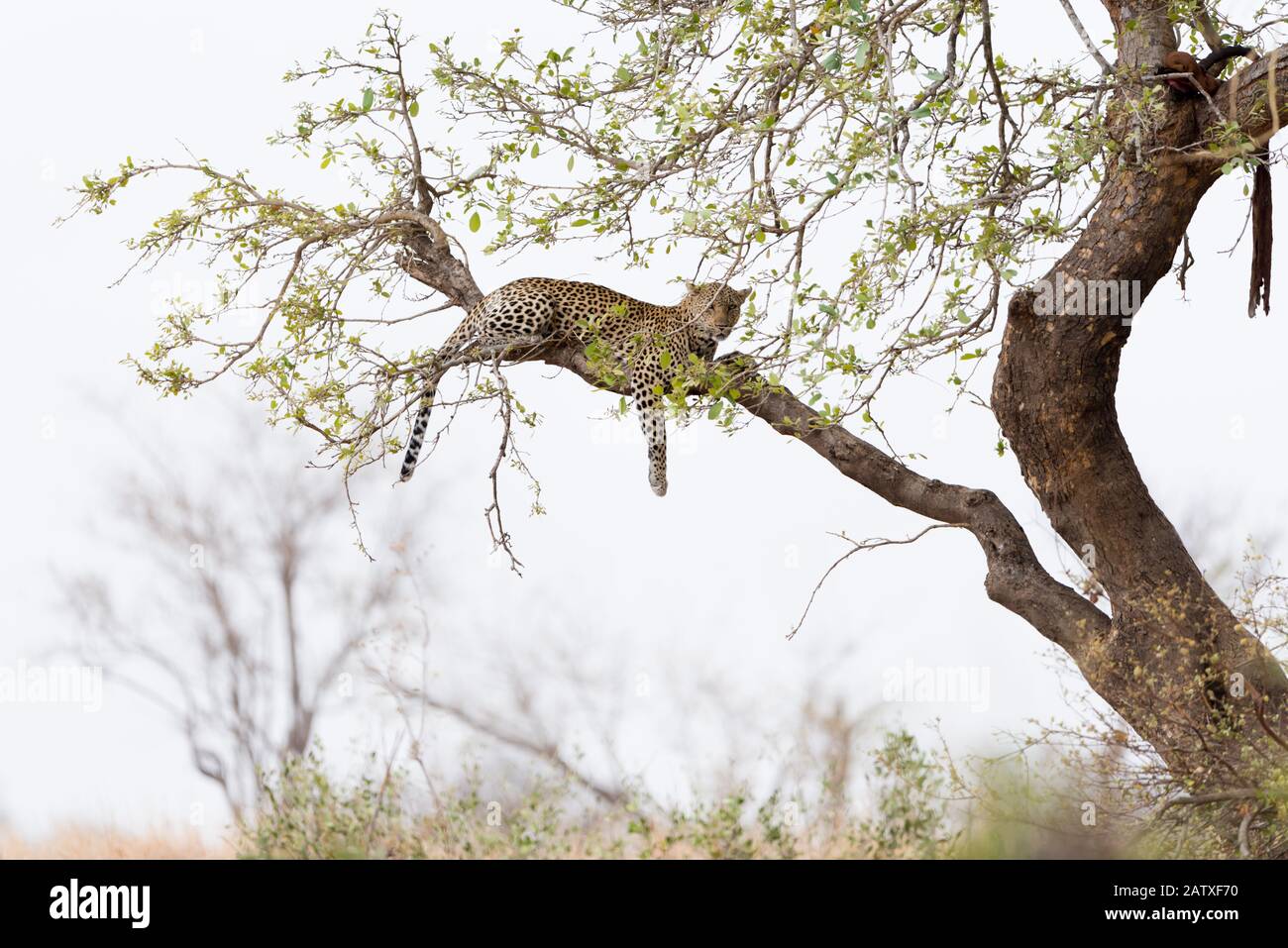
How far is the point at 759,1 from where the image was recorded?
4652 mm

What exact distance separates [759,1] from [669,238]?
0.86 meters

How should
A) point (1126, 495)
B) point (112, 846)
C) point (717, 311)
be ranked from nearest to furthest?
1. point (112, 846)
2. point (1126, 495)
3. point (717, 311)

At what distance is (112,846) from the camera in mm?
4363

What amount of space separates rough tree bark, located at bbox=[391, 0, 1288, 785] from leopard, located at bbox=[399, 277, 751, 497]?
609 millimetres

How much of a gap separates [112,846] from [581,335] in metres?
2.51

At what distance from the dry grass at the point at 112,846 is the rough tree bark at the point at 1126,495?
92.0 inches

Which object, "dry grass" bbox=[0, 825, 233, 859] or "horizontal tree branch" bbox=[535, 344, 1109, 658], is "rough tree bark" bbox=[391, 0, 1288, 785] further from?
"dry grass" bbox=[0, 825, 233, 859]

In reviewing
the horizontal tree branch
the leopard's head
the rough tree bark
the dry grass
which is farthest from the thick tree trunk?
the dry grass

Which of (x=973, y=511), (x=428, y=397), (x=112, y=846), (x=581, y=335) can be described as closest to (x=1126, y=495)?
(x=973, y=511)

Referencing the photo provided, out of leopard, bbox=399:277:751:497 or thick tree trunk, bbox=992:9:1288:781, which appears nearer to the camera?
thick tree trunk, bbox=992:9:1288:781

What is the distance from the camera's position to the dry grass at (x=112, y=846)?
411 centimetres

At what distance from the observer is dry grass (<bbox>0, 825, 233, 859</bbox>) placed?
4.11 meters

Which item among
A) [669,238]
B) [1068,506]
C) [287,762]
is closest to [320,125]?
[669,238]

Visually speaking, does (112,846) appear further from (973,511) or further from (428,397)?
(973,511)
